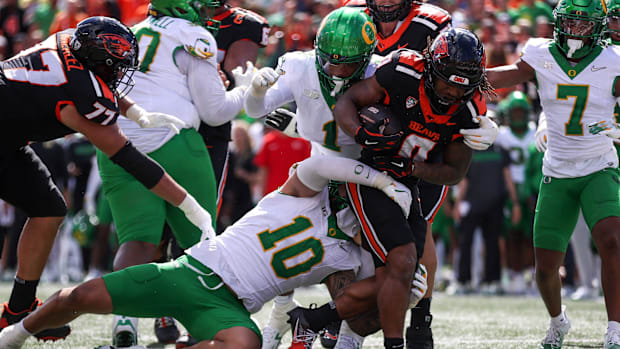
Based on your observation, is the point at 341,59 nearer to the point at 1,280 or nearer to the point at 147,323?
the point at 147,323

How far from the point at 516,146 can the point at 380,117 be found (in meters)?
5.52

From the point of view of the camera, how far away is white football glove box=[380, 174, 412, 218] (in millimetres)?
3809

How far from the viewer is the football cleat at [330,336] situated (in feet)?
14.8

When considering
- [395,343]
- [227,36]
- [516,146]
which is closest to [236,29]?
[227,36]

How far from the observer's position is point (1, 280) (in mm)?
9672

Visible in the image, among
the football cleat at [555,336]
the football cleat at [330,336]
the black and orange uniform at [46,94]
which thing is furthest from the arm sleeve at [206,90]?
the football cleat at [555,336]

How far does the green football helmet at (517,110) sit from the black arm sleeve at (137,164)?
18.3 ft

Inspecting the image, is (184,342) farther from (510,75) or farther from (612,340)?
(510,75)

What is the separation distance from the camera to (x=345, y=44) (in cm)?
395

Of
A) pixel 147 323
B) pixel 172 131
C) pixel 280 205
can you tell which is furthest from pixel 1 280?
pixel 280 205

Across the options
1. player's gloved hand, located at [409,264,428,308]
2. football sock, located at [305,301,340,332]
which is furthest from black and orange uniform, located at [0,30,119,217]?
player's gloved hand, located at [409,264,428,308]

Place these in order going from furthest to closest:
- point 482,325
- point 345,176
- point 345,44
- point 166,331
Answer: point 482,325 → point 166,331 → point 345,44 → point 345,176

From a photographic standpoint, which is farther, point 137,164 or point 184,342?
point 184,342

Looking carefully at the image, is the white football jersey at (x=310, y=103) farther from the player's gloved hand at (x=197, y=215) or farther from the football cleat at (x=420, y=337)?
the football cleat at (x=420, y=337)
